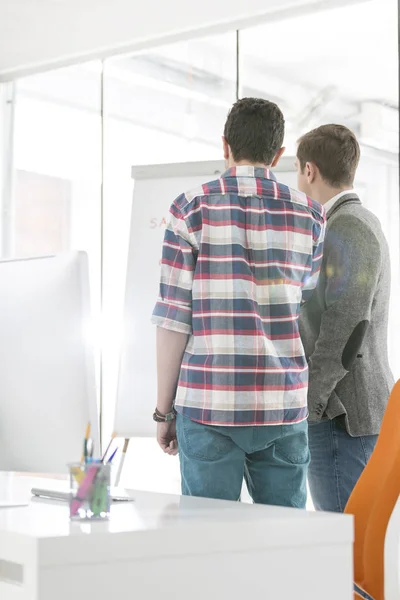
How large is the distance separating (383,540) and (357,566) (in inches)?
4.7

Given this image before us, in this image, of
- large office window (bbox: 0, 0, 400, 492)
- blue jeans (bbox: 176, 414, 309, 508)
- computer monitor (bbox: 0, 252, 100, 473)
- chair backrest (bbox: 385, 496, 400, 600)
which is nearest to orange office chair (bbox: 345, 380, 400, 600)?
chair backrest (bbox: 385, 496, 400, 600)

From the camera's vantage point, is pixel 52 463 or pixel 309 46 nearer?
pixel 52 463

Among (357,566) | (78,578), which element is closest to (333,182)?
(357,566)

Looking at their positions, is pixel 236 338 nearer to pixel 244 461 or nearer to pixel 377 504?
pixel 244 461

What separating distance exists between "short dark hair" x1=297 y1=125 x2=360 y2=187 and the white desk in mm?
1313

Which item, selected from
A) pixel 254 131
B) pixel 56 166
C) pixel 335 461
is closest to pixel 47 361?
pixel 254 131

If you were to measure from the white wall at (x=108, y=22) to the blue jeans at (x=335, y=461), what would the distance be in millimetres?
2421

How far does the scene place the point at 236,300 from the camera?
197 cm

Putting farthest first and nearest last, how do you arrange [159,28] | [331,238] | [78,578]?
[159,28]
[331,238]
[78,578]

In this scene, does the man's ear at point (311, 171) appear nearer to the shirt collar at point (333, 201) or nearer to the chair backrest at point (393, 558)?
the shirt collar at point (333, 201)

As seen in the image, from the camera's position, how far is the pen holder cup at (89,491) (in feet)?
4.01

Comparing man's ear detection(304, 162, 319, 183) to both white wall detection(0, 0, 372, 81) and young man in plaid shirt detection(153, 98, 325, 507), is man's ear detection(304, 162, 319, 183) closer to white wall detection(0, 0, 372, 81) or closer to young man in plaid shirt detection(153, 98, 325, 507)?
young man in plaid shirt detection(153, 98, 325, 507)

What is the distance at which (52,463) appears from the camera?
161 cm

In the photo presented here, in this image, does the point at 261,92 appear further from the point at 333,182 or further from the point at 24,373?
the point at 24,373
